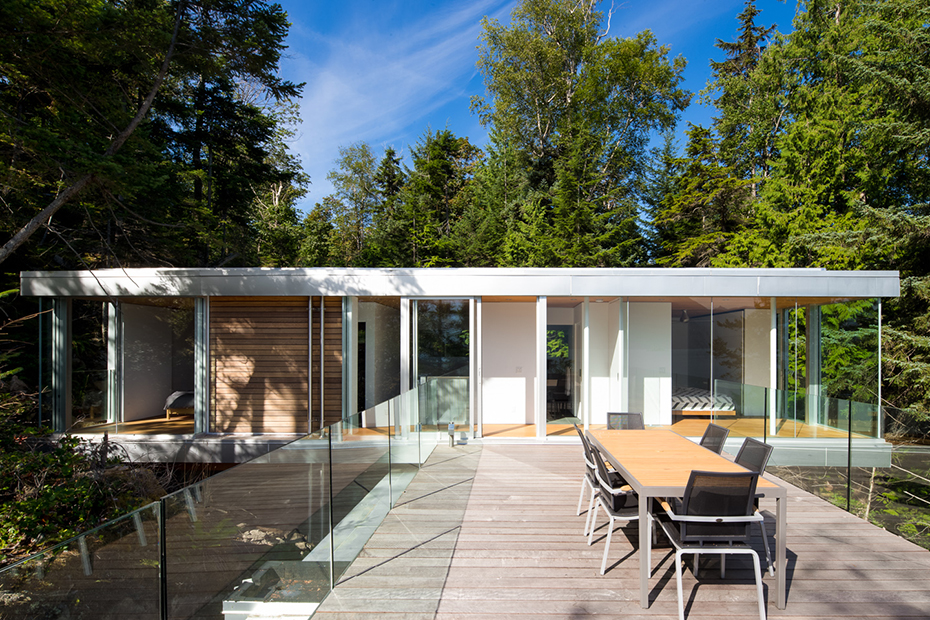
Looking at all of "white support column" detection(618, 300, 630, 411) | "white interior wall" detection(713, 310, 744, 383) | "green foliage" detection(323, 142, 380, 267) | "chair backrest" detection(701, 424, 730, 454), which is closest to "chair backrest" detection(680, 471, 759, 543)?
"chair backrest" detection(701, 424, 730, 454)

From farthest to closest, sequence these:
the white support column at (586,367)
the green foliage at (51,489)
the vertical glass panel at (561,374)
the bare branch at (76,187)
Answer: the vertical glass panel at (561,374)
the white support column at (586,367)
the bare branch at (76,187)
the green foliage at (51,489)

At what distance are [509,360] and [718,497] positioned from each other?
6.98 metres

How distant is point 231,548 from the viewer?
2.38 m

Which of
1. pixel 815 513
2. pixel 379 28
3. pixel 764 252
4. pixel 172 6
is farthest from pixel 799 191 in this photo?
pixel 379 28

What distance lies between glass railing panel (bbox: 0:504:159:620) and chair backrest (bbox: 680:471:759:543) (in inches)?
115

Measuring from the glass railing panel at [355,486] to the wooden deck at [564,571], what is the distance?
0.14 m

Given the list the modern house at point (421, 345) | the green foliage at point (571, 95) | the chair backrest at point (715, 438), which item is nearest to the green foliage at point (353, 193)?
Result: the green foliage at point (571, 95)

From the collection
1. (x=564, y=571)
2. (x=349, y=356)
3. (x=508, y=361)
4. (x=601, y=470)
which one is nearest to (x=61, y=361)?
(x=349, y=356)

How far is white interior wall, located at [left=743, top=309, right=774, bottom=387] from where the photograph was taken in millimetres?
8414

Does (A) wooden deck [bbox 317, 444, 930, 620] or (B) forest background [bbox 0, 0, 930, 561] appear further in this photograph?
(B) forest background [bbox 0, 0, 930, 561]

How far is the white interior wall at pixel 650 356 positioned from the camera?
8430mm

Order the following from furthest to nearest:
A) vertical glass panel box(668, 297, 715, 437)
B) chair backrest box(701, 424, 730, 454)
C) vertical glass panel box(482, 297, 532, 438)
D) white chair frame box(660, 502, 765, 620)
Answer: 1. vertical glass panel box(482, 297, 532, 438)
2. vertical glass panel box(668, 297, 715, 437)
3. chair backrest box(701, 424, 730, 454)
4. white chair frame box(660, 502, 765, 620)

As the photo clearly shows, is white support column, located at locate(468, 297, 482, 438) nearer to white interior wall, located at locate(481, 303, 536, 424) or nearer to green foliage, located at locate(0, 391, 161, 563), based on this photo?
white interior wall, located at locate(481, 303, 536, 424)

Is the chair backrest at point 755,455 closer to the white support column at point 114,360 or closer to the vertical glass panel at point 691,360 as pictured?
the vertical glass panel at point 691,360
